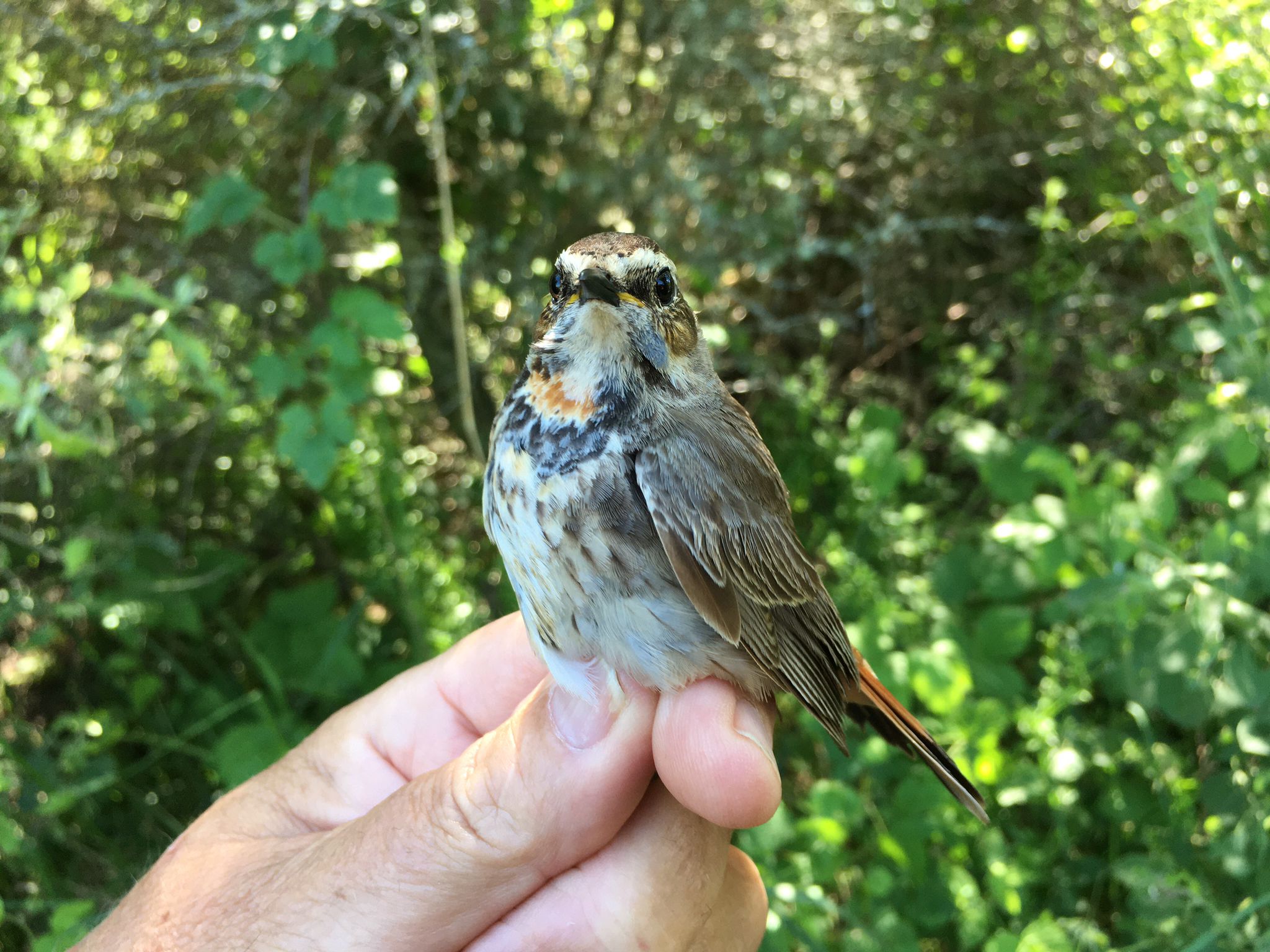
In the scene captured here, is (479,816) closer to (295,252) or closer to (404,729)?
(404,729)

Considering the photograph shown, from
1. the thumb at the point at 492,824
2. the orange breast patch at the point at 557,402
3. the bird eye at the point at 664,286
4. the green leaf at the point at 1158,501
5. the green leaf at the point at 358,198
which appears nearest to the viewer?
the thumb at the point at 492,824

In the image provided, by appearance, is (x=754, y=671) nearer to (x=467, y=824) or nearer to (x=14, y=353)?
(x=467, y=824)

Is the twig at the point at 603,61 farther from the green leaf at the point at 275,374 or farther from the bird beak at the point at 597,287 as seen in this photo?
the bird beak at the point at 597,287

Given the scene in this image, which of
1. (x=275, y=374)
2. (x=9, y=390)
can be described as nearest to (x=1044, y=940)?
(x=275, y=374)

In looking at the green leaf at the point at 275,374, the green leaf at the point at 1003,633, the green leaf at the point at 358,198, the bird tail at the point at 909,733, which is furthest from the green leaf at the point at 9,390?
the green leaf at the point at 1003,633

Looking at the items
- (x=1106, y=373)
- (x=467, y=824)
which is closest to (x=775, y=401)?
(x=1106, y=373)

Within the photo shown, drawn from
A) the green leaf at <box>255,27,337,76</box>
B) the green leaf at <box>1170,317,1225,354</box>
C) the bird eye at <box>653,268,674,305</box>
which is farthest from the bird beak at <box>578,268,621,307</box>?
the green leaf at <box>1170,317,1225,354</box>

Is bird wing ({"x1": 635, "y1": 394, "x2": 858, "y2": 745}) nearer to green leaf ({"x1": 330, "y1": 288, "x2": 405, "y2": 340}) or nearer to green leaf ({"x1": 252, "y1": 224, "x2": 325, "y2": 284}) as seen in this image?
green leaf ({"x1": 330, "y1": 288, "x2": 405, "y2": 340})
